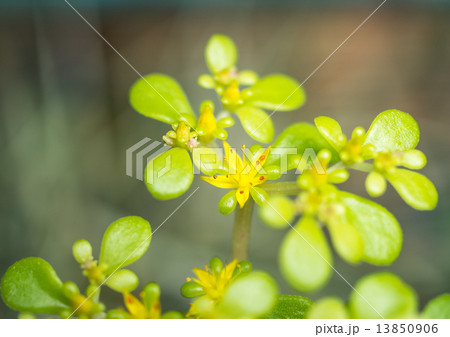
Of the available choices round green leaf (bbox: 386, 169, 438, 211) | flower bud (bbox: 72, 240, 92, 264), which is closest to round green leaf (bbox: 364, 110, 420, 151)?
round green leaf (bbox: 386, 169, 438, 211)

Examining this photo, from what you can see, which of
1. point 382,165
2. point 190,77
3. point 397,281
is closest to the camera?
point 397,281

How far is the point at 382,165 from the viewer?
796mm

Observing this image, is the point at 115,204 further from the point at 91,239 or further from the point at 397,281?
the point at 397,281

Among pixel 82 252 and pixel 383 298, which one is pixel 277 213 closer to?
pixel 383 298

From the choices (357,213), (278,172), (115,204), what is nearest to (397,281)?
(357,213)

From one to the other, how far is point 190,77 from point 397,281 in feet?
4.30

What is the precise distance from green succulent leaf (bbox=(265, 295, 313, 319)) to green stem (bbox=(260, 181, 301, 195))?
18 centimetres

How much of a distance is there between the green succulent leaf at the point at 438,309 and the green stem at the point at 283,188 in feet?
0.92

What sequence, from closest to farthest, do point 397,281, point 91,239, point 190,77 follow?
point 397,281 < point 91,239 < point 190,77

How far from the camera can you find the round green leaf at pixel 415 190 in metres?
0.76

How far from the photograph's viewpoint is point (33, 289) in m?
0.82

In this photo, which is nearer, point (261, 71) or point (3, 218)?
point (3, 218)

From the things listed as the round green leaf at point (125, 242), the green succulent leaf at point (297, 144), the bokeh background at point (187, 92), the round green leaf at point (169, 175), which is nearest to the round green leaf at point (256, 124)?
the green succulent leaf at point (297, 144)

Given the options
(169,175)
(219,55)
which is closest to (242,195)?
(169,175)
